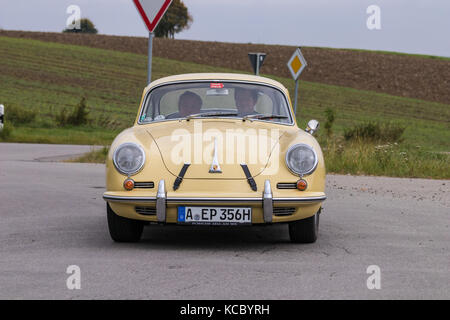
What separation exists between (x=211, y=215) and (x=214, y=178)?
0.31 m

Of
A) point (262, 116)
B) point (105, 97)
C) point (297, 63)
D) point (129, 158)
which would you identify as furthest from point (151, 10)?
point (105, 97)

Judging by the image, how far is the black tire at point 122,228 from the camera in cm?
674

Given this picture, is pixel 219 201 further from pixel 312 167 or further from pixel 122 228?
pixel 122 228

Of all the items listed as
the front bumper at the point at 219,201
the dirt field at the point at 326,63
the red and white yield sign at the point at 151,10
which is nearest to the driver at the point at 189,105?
the front bumper at the point at 219,201

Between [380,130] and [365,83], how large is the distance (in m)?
31.4

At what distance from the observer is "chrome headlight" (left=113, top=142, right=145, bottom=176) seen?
257 inches

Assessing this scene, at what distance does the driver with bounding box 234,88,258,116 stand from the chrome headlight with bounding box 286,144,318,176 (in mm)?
1098

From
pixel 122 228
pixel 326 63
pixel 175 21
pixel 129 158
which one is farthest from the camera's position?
pixel 175 21

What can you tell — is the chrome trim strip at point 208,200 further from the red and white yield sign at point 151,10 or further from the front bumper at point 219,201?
the red and white yield sign at point 151,10

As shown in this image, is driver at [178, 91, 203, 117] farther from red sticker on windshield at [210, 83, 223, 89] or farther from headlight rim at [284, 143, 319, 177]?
headlight rim at [284, 143, 319, 177]

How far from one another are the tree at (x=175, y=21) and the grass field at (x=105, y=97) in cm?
4209

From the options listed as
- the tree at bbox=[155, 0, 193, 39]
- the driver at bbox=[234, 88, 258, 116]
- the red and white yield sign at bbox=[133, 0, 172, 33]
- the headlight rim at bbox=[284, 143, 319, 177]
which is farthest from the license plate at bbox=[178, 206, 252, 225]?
the tree at bbox=[155, 0, 193, 39]

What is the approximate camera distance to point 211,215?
633 centimetres
